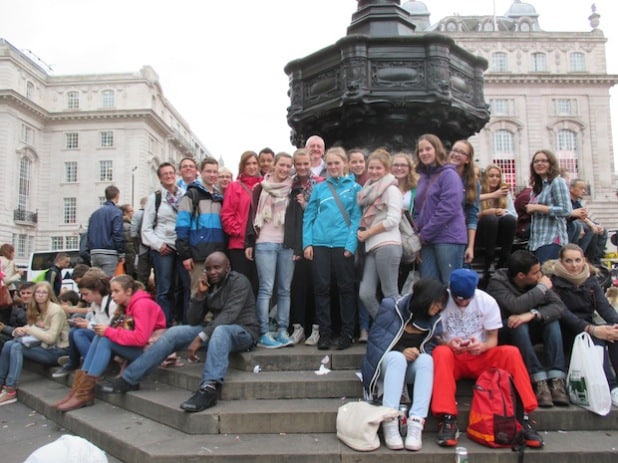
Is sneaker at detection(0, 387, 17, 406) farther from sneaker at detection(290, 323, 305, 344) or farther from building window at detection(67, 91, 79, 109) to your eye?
building window at detection(67, 91, 79, 109)

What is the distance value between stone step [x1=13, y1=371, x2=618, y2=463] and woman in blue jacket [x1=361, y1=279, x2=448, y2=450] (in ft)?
1.03

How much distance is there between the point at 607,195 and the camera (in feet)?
155

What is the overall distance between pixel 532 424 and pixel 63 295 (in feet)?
21.8

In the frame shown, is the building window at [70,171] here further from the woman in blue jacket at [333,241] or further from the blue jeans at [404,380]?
the blue jeans at [404,380]

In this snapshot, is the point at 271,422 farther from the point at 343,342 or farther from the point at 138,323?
the point at 138,323

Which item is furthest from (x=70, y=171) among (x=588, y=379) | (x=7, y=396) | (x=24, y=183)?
(x=588, y=379)

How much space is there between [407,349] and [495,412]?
2.55 ft

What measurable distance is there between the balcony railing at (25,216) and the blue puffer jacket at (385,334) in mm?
49016

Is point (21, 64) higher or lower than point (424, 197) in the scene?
higher

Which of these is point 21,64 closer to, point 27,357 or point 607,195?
point 27,357

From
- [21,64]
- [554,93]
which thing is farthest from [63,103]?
[554,93]

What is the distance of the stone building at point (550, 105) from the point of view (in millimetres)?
47562

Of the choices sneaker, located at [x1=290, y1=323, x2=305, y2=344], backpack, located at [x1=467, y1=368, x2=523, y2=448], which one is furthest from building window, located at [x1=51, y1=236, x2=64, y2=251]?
backpack, located at [x1=467, y1=368, x2=523, y2=448]

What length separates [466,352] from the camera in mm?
4082
